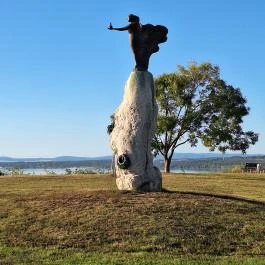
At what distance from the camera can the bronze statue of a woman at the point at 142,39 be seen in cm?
1861

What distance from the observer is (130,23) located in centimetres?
1855

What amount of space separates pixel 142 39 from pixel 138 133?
3.12 metres

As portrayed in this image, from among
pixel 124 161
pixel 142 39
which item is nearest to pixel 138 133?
pixel 124 161

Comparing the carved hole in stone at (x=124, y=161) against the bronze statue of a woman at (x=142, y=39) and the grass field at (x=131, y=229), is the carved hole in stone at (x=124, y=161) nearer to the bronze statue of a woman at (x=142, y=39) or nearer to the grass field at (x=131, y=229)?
the grass field at (x=131, y=229)

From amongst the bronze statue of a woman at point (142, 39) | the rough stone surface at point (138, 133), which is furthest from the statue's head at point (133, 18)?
the rough stone surface at point (138, 133)

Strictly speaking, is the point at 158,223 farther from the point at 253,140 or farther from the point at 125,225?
the point at 253,140

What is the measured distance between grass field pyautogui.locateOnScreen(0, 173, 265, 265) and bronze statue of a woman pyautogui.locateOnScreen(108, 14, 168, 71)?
13.8 ft

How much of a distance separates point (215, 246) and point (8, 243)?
4.66m

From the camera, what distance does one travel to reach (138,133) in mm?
17953

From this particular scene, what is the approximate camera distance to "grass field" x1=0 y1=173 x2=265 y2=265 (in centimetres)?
1227

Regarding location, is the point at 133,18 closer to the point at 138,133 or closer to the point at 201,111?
the point at 138,133

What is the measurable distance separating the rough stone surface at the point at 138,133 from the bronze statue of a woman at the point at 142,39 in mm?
475

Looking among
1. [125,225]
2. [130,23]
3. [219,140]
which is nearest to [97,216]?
[125,225]

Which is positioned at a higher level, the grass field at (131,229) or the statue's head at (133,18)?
the statue's head at (133,18)
